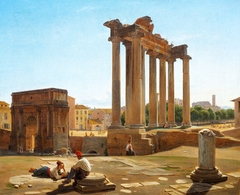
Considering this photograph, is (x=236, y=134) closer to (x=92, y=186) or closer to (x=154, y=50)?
(x=154, y=50)

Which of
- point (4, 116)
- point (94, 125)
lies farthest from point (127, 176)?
point (94, 125)

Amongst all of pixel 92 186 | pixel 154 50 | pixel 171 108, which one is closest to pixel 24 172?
pixel 92 186

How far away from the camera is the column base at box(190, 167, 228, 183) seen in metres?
8.56

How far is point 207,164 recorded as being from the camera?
28.9 ft

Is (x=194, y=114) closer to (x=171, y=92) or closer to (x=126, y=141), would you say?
(x=171, y=92)

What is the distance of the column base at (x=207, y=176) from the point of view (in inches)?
337

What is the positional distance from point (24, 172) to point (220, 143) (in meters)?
13.5

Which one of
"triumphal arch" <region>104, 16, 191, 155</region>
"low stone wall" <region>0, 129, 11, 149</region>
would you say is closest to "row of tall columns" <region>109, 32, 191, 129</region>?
"triumphal arch" <region>104, 16, 191, 155</region>

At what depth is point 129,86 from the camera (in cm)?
2306

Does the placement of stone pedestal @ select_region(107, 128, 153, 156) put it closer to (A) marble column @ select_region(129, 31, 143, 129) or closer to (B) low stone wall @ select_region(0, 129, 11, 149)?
(A) marble column @ select_region(129, 31, 143, 129)

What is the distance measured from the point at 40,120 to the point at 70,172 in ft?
115

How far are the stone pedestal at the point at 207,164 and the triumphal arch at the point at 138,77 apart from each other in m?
9.85

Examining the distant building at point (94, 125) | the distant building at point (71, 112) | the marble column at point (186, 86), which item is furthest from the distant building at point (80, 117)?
the marble column at point (186, 86)

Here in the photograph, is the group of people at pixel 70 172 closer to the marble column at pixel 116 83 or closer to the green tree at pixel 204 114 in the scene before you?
the marble column at pixel 116 83
